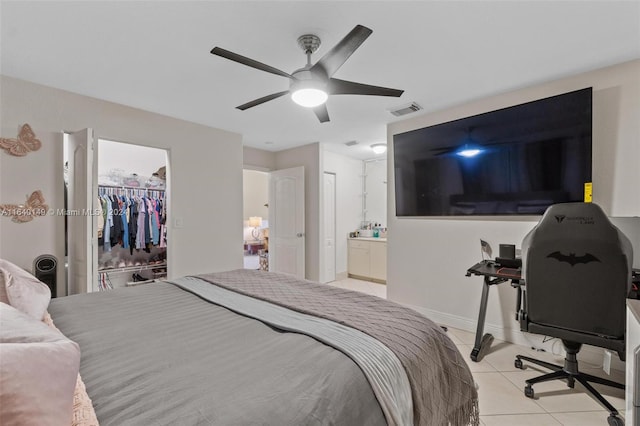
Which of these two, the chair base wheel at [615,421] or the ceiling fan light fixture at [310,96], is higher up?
the ceiling fan light fixture at [310,96]

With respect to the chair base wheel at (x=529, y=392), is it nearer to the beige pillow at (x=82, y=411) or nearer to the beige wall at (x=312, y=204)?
the beige pillow at (x=82, y=411)

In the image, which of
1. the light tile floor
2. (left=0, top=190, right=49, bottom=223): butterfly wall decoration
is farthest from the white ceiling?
the light tile floor

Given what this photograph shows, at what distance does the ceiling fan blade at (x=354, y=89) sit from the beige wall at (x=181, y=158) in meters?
2.47

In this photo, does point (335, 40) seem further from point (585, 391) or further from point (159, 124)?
point (585, 391)

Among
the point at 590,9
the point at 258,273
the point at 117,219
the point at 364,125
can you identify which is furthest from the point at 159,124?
the point at 590,9

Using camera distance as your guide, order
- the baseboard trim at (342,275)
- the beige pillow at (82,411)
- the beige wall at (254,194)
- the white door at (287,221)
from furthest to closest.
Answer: the beige wall at (254,194) < the baseboard trim at (342,275) < the white door at (287,221) < the beige pillow at (82,411)

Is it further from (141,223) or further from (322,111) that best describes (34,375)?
(141,223)

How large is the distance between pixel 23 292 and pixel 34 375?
0.95 meters

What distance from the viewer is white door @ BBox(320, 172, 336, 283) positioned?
526 cm

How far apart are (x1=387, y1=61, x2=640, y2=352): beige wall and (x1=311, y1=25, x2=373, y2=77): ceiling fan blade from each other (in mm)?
2079

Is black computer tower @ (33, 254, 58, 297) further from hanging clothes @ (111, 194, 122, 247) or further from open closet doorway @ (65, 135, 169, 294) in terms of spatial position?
hanging clothes @ (111, 194, 122, 247)

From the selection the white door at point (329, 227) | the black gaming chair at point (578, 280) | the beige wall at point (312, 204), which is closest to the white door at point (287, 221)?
the beige wall at point (312, 204)

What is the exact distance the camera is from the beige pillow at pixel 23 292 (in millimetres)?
1206

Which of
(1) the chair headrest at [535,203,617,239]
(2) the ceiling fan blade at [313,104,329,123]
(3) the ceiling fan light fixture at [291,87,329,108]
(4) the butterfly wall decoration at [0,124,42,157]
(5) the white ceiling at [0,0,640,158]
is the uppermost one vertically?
(5) the white ceiling at [0,0,640,158]
